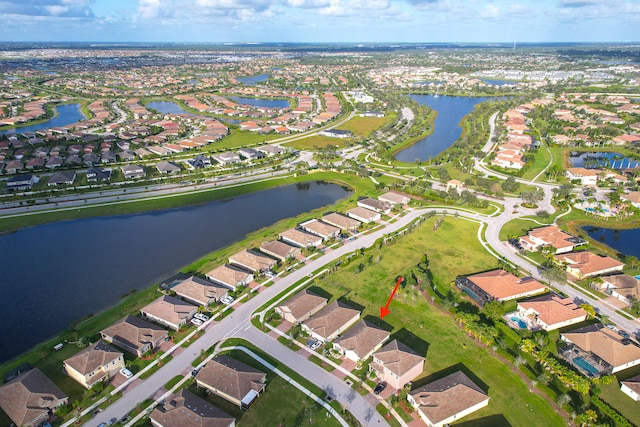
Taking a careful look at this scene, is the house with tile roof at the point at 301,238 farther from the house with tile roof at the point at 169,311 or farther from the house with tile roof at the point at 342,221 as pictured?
the house with tile roof at the point at 169,311

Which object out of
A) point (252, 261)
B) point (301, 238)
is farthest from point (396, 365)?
point (301, 238)

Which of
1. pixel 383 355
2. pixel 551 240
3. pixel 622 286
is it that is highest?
pixel 551 240

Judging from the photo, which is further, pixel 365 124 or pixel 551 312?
pixel 365 124

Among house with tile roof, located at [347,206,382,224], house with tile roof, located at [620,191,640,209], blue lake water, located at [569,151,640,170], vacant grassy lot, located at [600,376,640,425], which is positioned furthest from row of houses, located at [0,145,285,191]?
vacant grassy lot, located at [600,376,640,425]

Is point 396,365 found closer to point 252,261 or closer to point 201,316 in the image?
point 201,316

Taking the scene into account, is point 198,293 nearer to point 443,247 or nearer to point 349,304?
point 349,304

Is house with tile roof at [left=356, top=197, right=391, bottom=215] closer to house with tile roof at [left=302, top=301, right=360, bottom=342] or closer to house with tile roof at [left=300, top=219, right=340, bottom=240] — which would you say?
house with tile roof at [left=300, top=219, right=340, bottom=240]

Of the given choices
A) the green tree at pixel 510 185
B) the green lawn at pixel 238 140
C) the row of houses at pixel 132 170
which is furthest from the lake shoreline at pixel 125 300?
the green lawn at pixel 238 140
